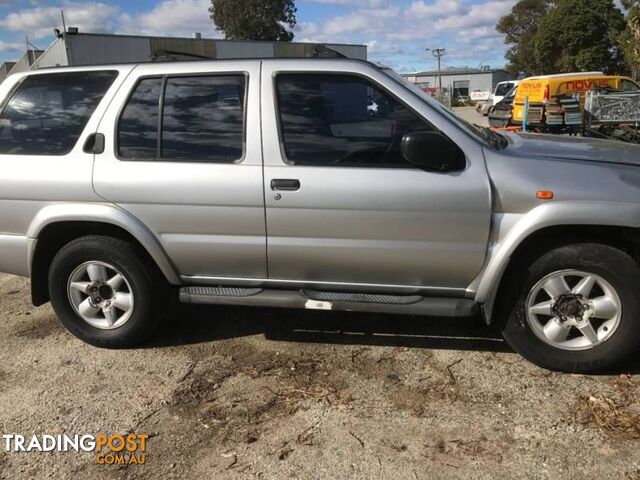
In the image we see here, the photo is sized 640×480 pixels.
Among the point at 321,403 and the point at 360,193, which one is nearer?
the point at 321,403

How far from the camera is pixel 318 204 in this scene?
3.42m

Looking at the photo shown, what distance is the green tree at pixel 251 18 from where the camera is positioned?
191 feet

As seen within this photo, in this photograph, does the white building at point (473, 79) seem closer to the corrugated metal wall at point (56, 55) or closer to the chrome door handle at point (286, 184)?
the corrugated metal wall at point (56, 55)

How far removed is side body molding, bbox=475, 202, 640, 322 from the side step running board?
324mm

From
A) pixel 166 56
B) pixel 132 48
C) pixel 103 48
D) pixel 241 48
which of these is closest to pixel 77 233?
pixel 166 56

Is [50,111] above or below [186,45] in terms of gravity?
below

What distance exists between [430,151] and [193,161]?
4.79 feet

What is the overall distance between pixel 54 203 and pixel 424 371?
2605mm

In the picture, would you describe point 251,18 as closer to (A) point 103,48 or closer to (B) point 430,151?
(A) point 103,48

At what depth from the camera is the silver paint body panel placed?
3236 millimetres

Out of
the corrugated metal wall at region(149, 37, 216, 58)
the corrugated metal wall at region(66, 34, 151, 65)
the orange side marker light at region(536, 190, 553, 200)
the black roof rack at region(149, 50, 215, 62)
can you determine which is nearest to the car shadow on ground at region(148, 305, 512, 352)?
the orange side marker light at region(536, 190, 553, 200)

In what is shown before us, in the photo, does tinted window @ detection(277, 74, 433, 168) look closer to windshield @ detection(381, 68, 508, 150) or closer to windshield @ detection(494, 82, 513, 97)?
windshield @ detection(381, 68, 508, 150)

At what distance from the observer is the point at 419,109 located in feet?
11.1

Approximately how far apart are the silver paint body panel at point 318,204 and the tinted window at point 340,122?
60mm
